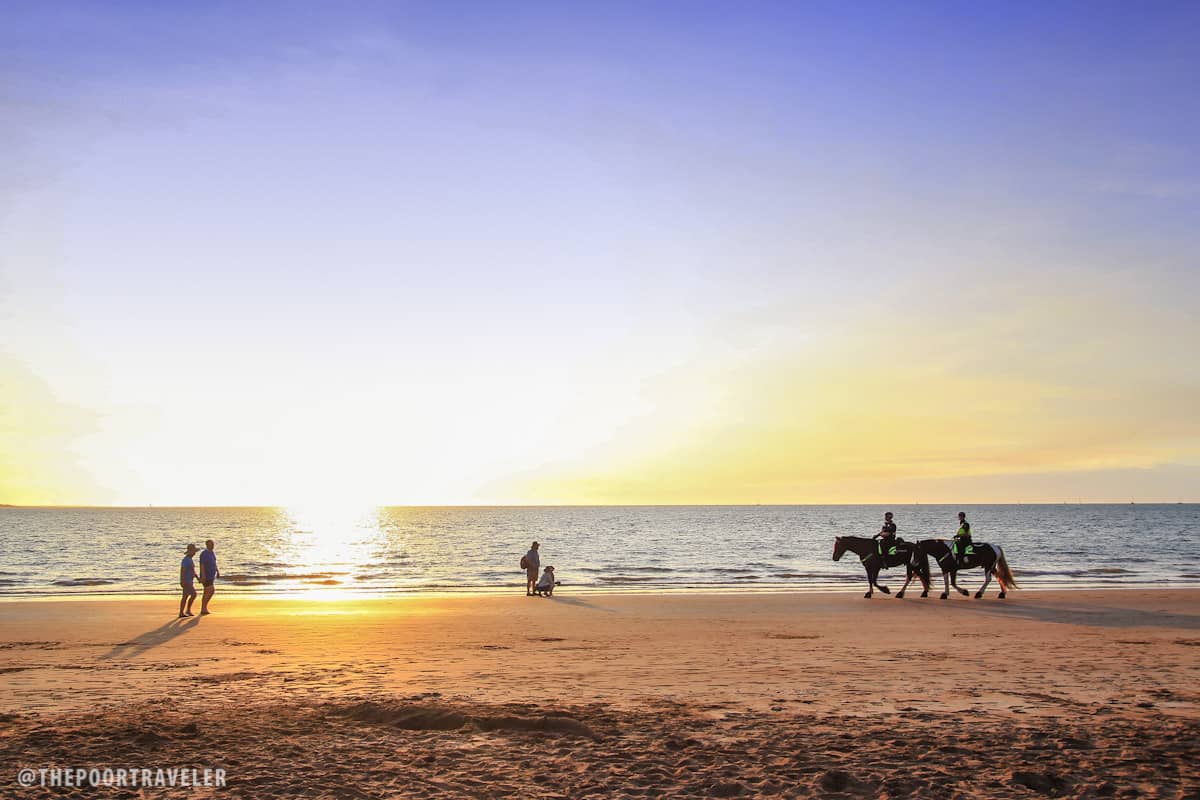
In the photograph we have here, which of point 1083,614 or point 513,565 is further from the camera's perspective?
point 513,565

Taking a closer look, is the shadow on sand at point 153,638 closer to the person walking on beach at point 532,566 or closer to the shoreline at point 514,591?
the shoreline at point 514,591

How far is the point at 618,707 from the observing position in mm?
10133

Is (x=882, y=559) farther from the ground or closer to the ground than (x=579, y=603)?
farther from the ground

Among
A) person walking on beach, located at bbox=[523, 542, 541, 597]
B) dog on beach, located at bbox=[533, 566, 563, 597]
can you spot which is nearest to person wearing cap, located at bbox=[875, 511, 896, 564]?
dog on beach, located at bbox=[533, 566, 563, 597]

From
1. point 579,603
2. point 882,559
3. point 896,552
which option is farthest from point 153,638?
point 896,552

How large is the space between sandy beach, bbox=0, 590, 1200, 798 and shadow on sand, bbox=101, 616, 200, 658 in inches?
5.5

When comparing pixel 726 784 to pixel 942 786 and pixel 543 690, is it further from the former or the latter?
pixel 543 690

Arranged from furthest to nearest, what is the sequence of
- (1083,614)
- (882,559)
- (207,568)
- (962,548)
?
(882,559) → (962,548) → (207,568) → (1083,614)

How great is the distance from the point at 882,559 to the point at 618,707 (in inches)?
725

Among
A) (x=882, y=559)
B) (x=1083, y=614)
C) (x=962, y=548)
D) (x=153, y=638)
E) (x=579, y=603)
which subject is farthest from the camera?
(x=882, y=559)

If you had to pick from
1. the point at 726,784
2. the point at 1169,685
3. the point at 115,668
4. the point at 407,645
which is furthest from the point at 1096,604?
the point at 115,668

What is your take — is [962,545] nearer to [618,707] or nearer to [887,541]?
[887,541]

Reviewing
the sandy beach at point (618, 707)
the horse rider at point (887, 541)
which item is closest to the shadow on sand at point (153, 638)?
the sandy beach at point (618, 707)

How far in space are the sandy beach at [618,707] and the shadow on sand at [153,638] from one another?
0.14m
